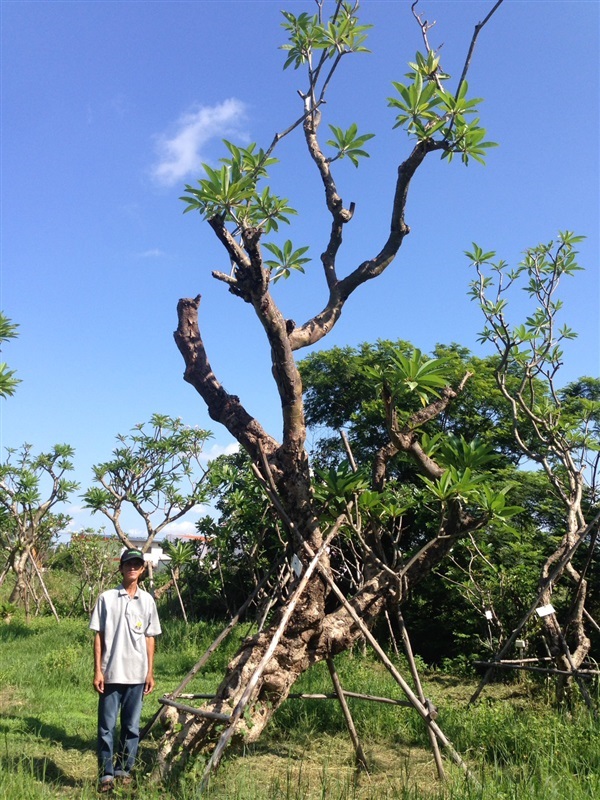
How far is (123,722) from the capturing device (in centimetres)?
396

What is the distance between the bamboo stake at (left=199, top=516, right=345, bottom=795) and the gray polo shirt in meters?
0.72

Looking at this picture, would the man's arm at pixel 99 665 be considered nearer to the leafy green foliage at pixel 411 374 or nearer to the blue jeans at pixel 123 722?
the blue jeans at pixel 123 722

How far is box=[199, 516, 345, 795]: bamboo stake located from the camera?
10.8 feet

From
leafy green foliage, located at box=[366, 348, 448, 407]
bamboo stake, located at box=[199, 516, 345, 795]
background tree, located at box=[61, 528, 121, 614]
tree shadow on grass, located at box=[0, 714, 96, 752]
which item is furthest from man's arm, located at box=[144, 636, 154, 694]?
background tree, located at box=[61, 528, 121, 614]

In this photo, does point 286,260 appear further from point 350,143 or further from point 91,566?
point 91,566

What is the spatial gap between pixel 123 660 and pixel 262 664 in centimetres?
90

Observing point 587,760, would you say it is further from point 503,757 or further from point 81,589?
point 81,589

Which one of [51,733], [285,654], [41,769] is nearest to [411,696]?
[285,654]

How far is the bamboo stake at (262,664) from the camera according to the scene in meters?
3.29

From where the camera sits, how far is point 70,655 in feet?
24.0

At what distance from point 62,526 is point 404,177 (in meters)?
10.2

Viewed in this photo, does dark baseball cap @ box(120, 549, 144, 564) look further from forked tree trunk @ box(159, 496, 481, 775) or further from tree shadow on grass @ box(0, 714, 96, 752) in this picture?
tree shadow on grass @ box(0, 714, 96, 752)

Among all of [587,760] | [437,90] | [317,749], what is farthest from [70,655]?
[437,90]

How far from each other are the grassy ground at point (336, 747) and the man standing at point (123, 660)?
200 millimetres
